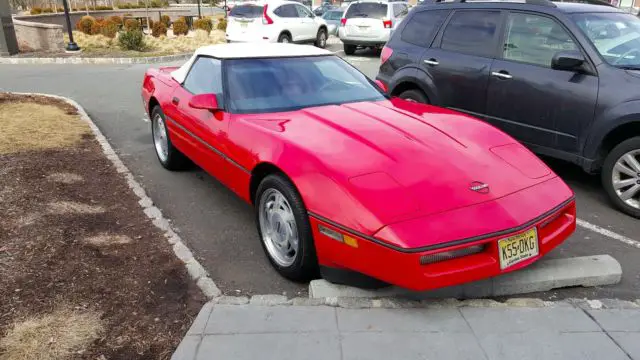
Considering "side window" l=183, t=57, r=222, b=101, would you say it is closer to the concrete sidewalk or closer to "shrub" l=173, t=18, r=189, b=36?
the concrete sidewalk

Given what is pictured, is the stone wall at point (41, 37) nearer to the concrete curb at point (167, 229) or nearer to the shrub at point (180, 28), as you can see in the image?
the shrub at point (180, 28)

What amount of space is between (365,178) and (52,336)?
1.96 m

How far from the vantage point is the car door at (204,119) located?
164 inches

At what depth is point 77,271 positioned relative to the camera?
353cm

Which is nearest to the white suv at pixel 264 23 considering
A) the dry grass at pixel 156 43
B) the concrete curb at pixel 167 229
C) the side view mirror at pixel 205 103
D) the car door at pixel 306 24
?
the car door at pixel 306 24

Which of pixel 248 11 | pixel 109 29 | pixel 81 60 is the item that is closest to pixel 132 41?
pixel 81 60

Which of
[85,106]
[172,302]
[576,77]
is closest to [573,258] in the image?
[576,77]

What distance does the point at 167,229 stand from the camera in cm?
428

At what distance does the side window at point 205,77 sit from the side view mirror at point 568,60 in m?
3.06

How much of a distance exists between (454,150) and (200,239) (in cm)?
214

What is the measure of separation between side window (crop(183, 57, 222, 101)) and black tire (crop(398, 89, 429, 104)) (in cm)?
263

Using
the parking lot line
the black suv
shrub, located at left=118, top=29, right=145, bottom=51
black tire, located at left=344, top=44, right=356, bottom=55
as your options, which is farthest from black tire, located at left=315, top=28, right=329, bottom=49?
the parking lot line

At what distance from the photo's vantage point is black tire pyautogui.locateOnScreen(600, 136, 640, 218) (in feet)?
14.4

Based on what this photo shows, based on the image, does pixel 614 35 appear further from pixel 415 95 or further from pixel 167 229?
pixel 167 229
